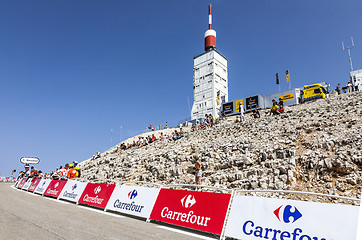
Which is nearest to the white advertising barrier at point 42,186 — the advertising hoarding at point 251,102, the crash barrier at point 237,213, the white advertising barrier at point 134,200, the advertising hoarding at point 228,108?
the crash barrier at point 237,213

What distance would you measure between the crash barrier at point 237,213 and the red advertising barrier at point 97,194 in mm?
65

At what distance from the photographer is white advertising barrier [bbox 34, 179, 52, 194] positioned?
15.7m

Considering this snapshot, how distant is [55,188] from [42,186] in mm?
2793

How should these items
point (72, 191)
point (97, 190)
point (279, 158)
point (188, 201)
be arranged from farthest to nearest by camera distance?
point (279, 158) < point (72, 191) < point (97, 190) < point (188, 201)

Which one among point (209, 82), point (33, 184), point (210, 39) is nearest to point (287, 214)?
point (33, 184)

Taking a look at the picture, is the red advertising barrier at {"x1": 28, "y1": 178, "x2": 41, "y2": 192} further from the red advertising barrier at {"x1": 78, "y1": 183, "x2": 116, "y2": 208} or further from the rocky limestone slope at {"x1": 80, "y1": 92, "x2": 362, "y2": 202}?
the red advertising barrier at {"x1": 78, "y1": 183, "x2": 116, "y2": 208}

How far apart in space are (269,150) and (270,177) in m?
2.84

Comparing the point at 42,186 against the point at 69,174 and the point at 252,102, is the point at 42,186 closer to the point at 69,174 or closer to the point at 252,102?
the point at 69,174

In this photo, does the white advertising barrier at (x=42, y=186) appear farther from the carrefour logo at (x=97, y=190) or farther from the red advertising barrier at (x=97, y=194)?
the carrefour logo at (x=97, y=190)

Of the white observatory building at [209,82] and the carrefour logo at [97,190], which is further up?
the white observatory building at [209,82]

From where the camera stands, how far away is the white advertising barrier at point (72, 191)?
39.3 ft

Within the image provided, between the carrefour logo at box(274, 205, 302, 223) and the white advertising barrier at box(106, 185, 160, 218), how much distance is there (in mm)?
4476

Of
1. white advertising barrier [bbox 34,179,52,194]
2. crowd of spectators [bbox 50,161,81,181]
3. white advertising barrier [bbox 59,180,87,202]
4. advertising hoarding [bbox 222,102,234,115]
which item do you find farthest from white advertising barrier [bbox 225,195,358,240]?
advertising hoarding [bbox 222,102,234,115]

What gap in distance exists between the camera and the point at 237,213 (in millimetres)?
6227
